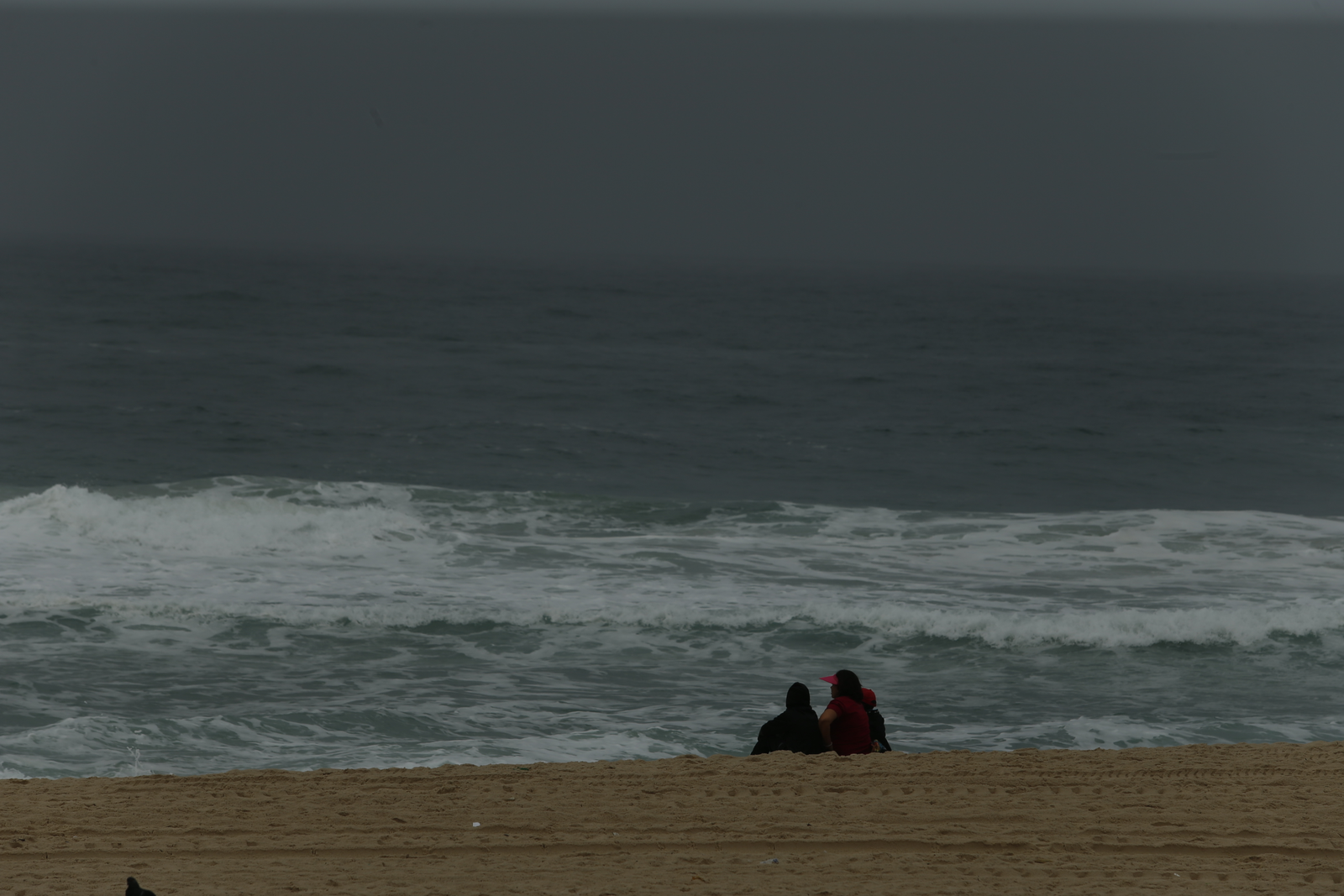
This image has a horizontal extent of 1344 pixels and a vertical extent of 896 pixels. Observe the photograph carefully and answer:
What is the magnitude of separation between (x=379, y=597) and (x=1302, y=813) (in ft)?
32.3

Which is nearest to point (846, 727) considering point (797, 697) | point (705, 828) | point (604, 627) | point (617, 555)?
point (797, 697)

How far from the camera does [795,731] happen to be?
843 centimetres

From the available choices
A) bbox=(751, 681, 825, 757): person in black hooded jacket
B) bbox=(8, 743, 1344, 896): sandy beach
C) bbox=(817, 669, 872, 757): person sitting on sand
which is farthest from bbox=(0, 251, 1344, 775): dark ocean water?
bbox=(8, 743, 1344, 896): sandy beach

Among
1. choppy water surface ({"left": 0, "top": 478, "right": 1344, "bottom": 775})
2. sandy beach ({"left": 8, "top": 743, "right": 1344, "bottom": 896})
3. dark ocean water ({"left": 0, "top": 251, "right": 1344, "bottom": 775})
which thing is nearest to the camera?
sandy beach ({"left": 8, "top": 743, "right": 1344, "bottom": 896})

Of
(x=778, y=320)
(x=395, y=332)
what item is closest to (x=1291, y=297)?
(x=778, y=320)

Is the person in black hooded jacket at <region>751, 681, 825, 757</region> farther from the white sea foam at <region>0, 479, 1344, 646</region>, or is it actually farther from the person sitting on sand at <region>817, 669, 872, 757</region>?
the white sea foam at <region>0, 479, 1344, 646</region>

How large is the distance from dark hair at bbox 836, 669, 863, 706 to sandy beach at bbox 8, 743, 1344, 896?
1.62 ft

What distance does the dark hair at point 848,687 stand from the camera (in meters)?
8.48

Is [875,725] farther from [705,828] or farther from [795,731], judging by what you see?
[705,828]

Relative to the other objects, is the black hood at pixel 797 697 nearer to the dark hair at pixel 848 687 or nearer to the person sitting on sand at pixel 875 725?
the dark hair at pixel 848 687

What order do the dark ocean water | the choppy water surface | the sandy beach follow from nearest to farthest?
the sandy beach, the choppy water surface, the dark ocean water

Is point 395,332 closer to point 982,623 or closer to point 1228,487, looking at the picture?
point 1228,487

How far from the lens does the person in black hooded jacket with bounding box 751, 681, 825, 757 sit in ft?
27.6

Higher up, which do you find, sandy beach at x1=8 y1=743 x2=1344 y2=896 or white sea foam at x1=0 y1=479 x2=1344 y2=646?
white sea foam at x1=0 y1=479 x2=1344 y2=646
